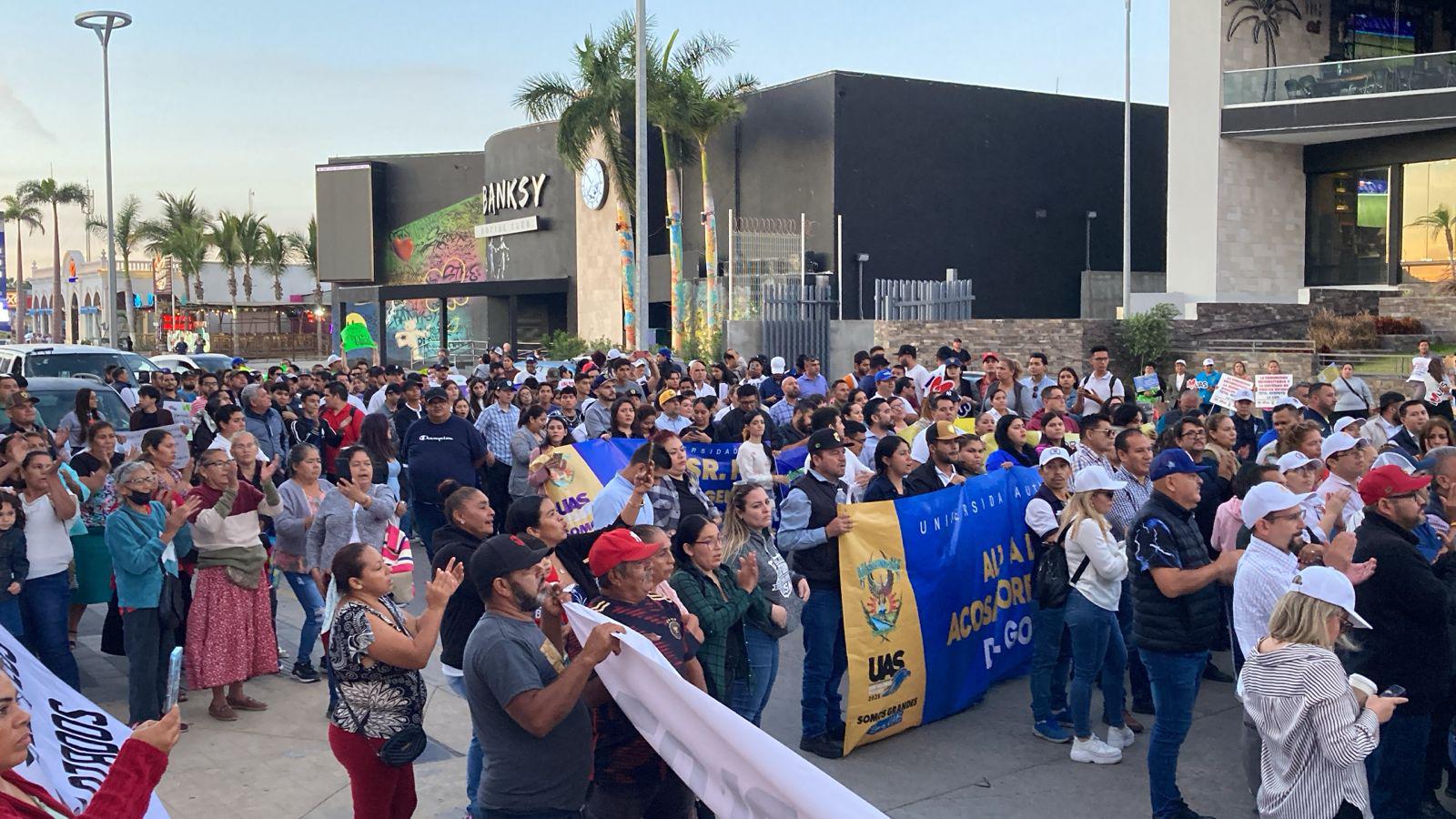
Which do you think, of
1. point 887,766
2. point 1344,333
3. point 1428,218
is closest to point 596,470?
point 887,766

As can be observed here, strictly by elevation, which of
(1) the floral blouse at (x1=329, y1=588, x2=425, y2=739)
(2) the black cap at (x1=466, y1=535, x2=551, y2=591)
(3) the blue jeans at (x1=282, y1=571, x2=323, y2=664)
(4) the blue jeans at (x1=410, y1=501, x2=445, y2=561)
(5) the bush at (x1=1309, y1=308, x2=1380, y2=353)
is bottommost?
(3) the blue jeans at (x1=282, y1=571, x2=323, y2=664)

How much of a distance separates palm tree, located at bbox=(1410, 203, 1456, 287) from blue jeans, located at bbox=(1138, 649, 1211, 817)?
30366mm

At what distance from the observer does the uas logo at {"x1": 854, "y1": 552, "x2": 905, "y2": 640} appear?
24.7 feet

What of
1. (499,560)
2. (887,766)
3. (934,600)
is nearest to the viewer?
(499,560)

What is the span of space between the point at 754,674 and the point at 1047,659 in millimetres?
2254

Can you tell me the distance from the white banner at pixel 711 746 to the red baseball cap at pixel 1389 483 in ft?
11.2

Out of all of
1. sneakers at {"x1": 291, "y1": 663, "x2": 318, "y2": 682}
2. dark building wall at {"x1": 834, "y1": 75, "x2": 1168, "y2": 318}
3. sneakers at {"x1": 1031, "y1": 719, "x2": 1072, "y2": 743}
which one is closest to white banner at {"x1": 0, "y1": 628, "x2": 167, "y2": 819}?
sneakers at {"x1": 291, "y1": 663, "x2": 318, "y2": 682}

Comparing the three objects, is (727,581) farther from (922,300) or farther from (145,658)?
(922,300)

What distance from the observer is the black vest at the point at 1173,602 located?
237 inches

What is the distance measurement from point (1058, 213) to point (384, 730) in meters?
34.4

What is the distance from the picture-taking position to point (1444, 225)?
32.1 meters

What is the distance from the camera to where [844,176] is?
107 ft

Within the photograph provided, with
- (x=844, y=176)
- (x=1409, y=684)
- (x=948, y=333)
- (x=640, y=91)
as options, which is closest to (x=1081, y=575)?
(x=1409, y=684)

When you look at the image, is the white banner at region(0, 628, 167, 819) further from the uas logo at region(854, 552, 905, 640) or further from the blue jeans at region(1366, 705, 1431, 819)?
the blue jeans at region(1366, 705, 1431, 819)
